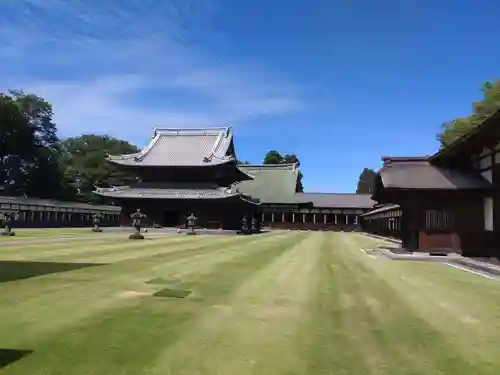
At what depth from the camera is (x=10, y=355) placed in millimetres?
4371

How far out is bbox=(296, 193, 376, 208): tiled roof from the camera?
65312mm

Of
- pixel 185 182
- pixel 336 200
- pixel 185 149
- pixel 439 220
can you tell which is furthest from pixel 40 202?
pixel 336 200

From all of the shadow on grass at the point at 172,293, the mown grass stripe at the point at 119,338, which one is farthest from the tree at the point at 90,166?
the mown grass stripe at the point at 119,338

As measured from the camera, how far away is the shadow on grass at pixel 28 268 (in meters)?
9.61

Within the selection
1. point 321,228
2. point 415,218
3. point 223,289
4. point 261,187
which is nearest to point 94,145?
point 261,187

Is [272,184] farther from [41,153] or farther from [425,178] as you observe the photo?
[425,178]

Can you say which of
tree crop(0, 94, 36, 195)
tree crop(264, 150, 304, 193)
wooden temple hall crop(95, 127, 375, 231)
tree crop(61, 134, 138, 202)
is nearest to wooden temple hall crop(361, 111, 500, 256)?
wooden temple hall crop(95, 127, 375, 231)

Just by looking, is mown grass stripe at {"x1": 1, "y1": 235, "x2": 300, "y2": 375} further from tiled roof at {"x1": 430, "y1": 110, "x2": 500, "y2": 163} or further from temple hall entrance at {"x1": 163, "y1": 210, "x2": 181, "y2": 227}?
temple hall entrance at {"x1": 163, "y1": 210, "x2": 181, "y2": 227}

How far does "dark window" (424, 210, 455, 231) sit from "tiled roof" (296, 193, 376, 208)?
46740mm

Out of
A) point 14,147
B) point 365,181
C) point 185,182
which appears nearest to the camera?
point 185,182

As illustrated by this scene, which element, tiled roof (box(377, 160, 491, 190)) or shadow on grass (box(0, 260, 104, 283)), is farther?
tiled roof (box(377, 160, 491, 190))

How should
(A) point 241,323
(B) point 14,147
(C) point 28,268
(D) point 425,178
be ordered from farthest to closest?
(B) point 14,147
(D) point 425,178
(C) point 28,268
(A) point 241,323

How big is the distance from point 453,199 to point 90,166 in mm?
65969

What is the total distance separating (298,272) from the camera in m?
11.9
